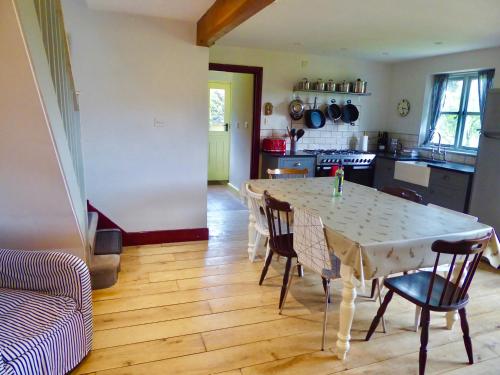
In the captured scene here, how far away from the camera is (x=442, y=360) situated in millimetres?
2121

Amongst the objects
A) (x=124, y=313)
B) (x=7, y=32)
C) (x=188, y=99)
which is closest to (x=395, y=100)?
(x=188, y=99)

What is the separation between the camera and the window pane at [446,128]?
499 centimetres

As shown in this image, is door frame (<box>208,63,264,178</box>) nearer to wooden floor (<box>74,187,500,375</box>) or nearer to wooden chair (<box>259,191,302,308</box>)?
wooden floor (<box>74,187,500,375</box>)

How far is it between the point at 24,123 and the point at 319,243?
1.65 meters

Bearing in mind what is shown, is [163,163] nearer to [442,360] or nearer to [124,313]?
[124,313]

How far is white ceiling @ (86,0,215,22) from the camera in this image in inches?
113

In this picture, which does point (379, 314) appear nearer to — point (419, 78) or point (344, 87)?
point (344, 87)

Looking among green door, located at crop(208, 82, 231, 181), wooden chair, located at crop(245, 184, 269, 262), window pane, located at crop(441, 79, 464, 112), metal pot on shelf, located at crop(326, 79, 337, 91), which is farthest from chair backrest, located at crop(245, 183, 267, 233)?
green door, located at crop(208, 82, 231, 181)

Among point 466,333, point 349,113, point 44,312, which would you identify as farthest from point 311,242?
point 349,113

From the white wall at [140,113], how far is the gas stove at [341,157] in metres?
1.99

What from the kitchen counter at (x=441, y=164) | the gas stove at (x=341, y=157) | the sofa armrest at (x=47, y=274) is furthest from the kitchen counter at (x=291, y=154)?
the sofa armrest at (x=47, y=274)

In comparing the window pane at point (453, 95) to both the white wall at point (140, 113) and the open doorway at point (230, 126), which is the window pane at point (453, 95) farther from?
the white wall at point (140, 113)

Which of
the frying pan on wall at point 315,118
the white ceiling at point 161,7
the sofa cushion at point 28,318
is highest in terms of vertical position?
the white ceiling at point 161,7

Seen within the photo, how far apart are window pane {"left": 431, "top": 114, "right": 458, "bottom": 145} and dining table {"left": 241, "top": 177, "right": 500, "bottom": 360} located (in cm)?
293
